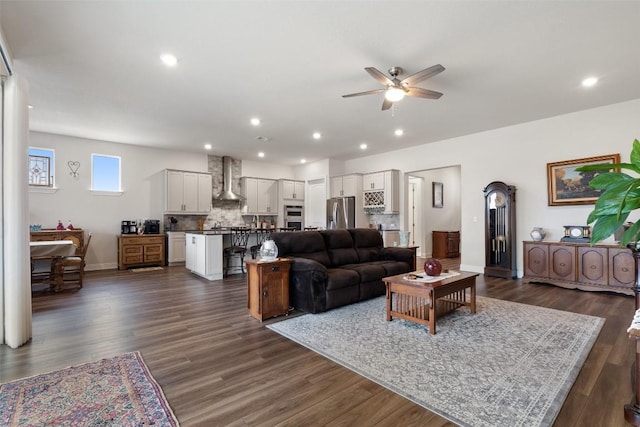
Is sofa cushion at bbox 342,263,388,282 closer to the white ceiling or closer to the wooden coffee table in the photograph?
the wooden coffee table

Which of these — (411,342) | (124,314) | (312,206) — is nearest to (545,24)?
(411,342)

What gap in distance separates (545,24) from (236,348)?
→ 14.0 ft

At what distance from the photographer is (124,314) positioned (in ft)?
12.1

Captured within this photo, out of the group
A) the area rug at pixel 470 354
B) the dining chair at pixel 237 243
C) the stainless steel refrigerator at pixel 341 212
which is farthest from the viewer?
the stainless steel refrigerator at pixel 341 212

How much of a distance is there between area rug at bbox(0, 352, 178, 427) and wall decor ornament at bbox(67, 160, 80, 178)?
246 inches

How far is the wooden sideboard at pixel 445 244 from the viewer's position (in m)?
9.20

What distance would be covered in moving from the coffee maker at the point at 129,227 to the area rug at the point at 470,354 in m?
5.92

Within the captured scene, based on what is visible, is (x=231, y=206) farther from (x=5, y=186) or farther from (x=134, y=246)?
(x=5, y=186)

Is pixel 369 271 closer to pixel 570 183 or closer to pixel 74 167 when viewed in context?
pixel 570 183

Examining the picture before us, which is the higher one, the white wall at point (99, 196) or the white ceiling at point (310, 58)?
the white ceiling at point (310, 58)

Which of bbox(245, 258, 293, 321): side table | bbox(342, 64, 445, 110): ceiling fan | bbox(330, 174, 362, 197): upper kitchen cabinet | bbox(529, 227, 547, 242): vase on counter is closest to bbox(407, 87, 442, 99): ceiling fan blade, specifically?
bbox(342, 64, 445, 110): ceiling fan

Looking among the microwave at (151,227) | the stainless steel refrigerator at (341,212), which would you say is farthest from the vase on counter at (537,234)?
the microwave at (151,227)

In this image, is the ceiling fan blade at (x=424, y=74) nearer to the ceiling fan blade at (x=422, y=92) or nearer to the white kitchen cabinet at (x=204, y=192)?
the ceiling fan blade at (x=422, y=92)

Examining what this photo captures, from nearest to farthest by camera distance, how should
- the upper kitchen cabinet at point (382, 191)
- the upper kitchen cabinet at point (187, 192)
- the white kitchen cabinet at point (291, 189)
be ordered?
the upper kitchen cabinet at point (187, 192)
the upper kitchen cabinet at point (382, 191)
the white kitchen cabinet at point (291, 189)
